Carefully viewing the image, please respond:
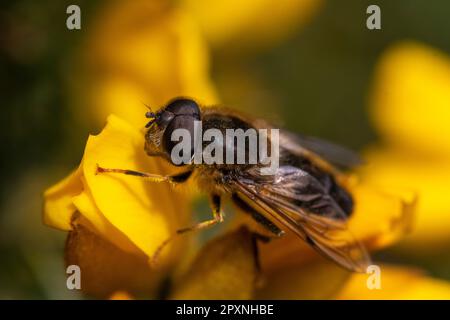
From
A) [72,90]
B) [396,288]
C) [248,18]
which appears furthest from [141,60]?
[396,288]

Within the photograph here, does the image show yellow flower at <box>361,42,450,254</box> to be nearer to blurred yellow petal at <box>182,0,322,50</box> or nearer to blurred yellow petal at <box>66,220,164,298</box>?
blurred yellow petal at <box>182,0,322,50</box>

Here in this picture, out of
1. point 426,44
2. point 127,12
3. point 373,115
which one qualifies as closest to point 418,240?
point 373,115

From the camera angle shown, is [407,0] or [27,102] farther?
[407,0]

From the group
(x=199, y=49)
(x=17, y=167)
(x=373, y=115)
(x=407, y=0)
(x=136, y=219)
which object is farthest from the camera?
(x=407, y=0)

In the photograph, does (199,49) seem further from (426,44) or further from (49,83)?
(426,44)

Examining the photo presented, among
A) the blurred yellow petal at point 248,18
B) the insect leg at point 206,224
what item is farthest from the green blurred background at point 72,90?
the insect leg at point 206,224

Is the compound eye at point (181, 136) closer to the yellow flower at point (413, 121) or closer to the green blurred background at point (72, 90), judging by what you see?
the green blurred background at point (72, 90)

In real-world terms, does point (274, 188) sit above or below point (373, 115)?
below
